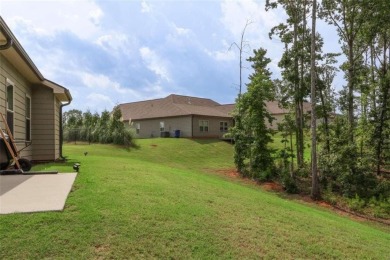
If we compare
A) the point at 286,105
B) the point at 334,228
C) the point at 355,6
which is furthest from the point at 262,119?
the point at 334,228

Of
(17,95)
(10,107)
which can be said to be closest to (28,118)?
(17,95)

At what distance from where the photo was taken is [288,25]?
1872 centimetres

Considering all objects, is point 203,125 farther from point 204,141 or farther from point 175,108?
point 175,108

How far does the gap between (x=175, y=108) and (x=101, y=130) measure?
11.3 m

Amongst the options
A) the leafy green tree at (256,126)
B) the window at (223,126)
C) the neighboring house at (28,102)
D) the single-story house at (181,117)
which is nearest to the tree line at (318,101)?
the leafy green tree at (256,126)

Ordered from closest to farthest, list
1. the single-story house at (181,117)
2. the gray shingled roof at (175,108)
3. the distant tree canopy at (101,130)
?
the distant tree canopy at (101,130)
the single-story house at (181,117)
the gray shingled roof at (175,108)

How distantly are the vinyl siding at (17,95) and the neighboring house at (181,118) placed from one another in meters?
21.9

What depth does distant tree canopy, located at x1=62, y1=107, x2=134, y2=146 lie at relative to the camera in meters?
26.6

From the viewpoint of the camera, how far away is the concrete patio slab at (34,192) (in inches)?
188

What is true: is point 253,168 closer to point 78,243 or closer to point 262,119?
point 262,119

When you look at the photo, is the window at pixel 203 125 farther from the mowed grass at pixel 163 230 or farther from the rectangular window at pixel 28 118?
the mowed grass at pixel 163 230

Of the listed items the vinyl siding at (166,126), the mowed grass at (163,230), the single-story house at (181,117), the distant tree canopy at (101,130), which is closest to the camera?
the mowed grass at (163,230)

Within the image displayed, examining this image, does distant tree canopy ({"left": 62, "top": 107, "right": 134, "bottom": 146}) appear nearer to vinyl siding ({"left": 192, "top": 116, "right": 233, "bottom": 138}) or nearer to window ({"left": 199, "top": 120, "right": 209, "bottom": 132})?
vinyl siding ({"left": 192, "top": 116, "right": 233, "bottom": 138})

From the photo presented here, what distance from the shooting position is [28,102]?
11727 mm
